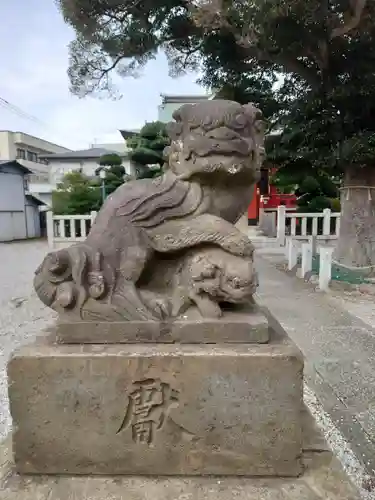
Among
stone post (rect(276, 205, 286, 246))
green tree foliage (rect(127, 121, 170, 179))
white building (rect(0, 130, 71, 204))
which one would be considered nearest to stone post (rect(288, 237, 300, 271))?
stone post (rect(276, 205, 286, 246))

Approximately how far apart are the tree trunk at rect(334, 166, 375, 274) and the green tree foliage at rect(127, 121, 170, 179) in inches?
204

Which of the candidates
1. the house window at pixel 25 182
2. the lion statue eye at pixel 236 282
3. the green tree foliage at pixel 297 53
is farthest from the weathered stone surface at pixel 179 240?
the house window at pixel 25 182

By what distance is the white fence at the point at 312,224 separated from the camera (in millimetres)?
8117

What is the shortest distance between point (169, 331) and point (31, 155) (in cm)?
2347

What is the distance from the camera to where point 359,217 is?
591cm

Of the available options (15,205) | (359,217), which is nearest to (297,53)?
(359,217)

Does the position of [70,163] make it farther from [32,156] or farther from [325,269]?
[325,269]

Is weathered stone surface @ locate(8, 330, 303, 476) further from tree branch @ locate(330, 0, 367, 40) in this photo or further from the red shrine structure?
the red shrine structure

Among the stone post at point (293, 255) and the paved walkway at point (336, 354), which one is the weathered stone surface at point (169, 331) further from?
the stone post at point (293, 255)

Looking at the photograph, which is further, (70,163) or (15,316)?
(70,163)

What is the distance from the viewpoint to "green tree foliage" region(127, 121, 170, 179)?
10.3m

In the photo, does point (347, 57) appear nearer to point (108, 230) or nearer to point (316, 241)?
point (316, 241)

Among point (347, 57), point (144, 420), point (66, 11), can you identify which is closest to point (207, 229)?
point (144, 420)

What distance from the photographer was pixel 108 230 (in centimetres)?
145
